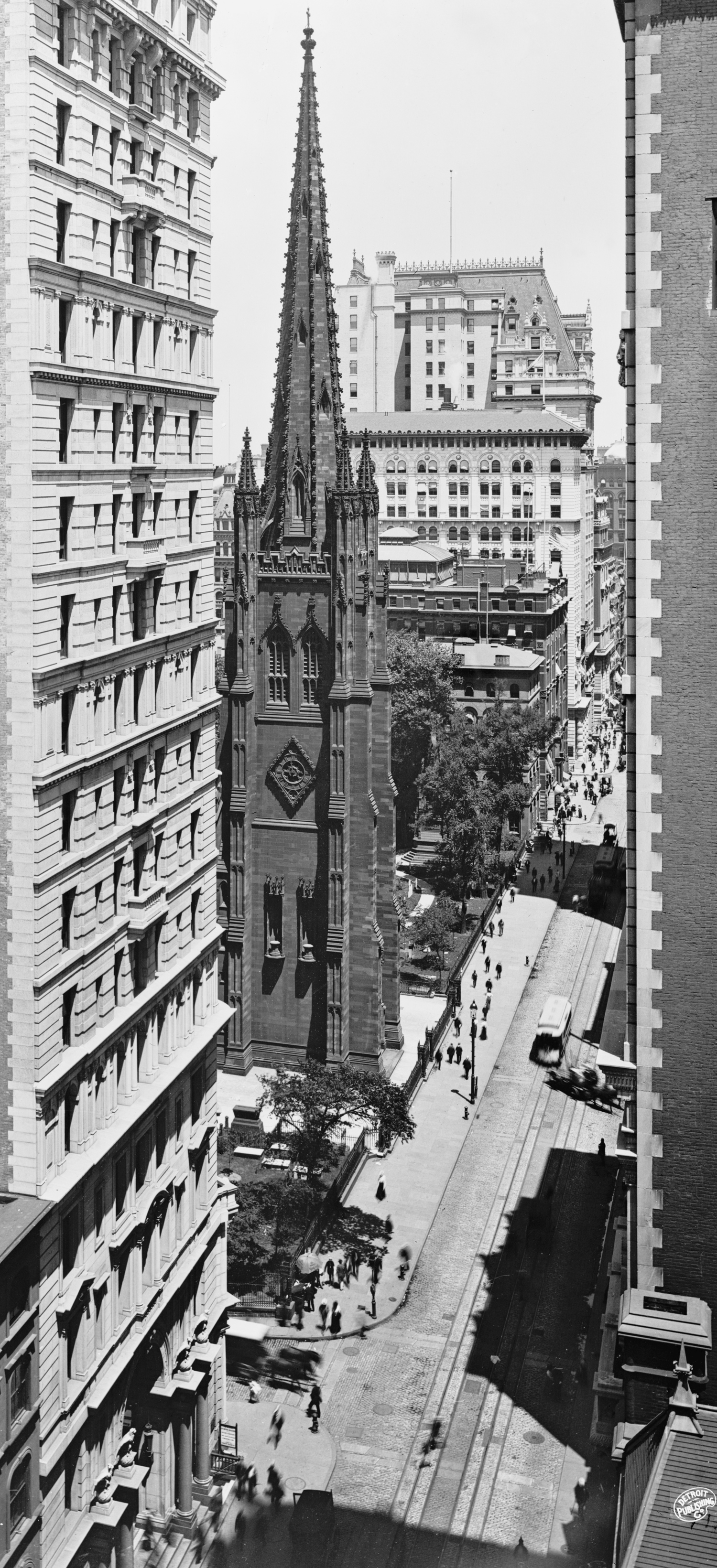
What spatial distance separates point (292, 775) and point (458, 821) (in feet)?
102

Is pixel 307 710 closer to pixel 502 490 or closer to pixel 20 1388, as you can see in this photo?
pixel 20 1388

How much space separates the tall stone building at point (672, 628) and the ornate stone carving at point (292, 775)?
42584mm

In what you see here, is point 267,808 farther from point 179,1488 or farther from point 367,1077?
point 179,1488

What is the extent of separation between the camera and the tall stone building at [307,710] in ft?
226

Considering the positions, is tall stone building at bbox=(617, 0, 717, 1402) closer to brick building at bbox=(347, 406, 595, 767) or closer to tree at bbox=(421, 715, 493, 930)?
tree at bbox=(421, 715, 493, 930)

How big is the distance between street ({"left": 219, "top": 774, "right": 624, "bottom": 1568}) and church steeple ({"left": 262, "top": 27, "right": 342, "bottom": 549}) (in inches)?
1068

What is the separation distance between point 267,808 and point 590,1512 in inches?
1412

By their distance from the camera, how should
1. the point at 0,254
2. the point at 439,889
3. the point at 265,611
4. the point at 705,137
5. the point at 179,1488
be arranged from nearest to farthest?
1. the point at 705,137
2. the point at 0,254
3. the point at 179,1488
4. the point at 265,611
5. the point at 439,889

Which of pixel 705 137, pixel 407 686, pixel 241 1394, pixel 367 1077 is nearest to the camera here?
pixel 705 137

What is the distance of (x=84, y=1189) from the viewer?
33781 millimetres

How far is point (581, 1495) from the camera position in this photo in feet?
140

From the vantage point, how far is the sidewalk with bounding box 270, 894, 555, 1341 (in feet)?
175

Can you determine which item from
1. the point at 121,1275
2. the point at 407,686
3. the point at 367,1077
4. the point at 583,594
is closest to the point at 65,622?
the point at 121,1275

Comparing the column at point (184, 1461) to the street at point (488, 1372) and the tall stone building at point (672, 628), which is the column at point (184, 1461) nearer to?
the street at point (488, 1372)
